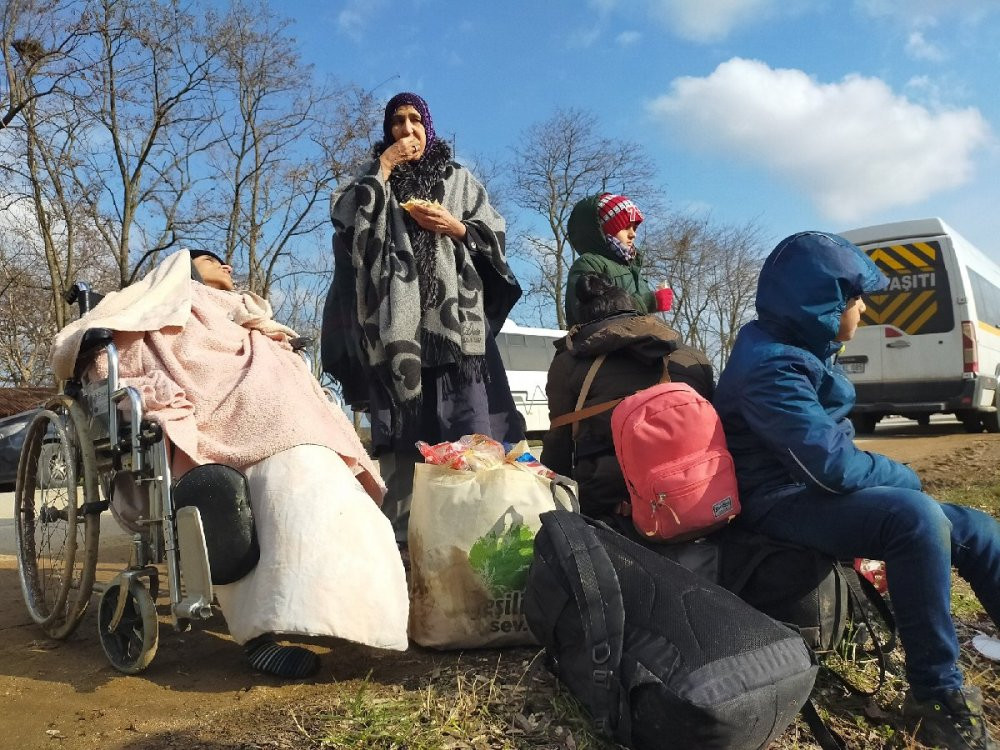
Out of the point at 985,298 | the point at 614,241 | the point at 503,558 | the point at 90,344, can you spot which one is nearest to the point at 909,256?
the point at 985,298

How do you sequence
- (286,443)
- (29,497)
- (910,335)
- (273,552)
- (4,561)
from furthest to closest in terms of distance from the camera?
(910,335), (4,561), (29,497), (286,443), (273,552)

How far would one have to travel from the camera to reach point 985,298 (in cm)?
1113

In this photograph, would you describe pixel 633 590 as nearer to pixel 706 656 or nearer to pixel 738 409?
pixel 706 656

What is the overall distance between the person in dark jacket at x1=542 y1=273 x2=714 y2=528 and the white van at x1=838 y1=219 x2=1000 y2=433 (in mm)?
8342

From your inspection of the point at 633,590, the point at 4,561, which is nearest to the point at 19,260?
the point at 4,561

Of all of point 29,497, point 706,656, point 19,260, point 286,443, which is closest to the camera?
point 706,656

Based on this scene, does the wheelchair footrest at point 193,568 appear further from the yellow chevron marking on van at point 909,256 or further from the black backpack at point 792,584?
the yellow chevron marking on van at point 909,256

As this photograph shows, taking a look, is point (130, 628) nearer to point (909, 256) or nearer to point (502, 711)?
point (502, 711)

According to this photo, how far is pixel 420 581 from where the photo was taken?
263cm

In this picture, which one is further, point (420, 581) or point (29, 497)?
point (29, 497)

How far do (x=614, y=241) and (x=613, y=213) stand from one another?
14 cm

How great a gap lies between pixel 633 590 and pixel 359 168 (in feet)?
8.22

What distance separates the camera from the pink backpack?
7.68ft

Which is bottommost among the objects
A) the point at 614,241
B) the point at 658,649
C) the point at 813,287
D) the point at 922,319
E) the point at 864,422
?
the point at 864,422
